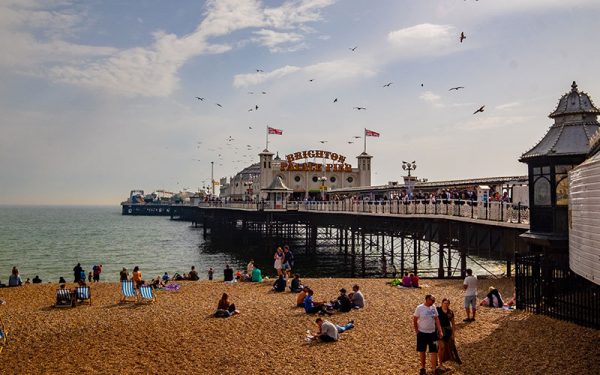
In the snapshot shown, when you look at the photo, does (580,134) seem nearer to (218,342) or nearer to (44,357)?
(218,342)

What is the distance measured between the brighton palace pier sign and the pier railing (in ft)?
69.9

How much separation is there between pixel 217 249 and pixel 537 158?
4188 centimetres

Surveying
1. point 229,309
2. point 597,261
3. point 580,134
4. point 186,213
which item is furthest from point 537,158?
point 186,213

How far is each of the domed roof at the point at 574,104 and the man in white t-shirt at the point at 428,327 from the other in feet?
28.7

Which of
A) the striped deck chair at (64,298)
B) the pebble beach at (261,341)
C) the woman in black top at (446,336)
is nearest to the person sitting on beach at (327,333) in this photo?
the pebble beach at (261,341)

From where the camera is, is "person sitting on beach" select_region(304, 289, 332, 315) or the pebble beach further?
"person sitting on beach" select_region(304, 289, 332, 315)

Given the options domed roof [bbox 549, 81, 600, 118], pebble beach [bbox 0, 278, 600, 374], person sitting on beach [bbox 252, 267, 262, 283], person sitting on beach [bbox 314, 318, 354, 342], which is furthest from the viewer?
person sitting on beach [bbox 252, 267, 262, 283]

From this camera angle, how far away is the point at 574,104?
14.5 metres

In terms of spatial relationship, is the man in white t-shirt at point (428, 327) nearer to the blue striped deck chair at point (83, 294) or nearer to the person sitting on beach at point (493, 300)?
the person sitting on beach at point (493, 300)

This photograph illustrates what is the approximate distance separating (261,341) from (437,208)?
14.6 m

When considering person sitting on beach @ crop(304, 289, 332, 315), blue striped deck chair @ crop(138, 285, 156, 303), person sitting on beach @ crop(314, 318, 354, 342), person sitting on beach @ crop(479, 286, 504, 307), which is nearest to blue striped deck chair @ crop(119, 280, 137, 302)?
blue striped deck chair @ crop(138, 285, 156, 303)

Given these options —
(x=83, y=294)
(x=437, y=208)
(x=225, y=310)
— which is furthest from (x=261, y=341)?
(x=437, y=208)

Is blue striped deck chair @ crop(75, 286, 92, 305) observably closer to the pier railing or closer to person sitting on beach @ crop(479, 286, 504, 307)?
person sitting on beach @ crop(479, 286, 504, 307)

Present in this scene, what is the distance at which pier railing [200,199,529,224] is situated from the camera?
18266 millimetres
